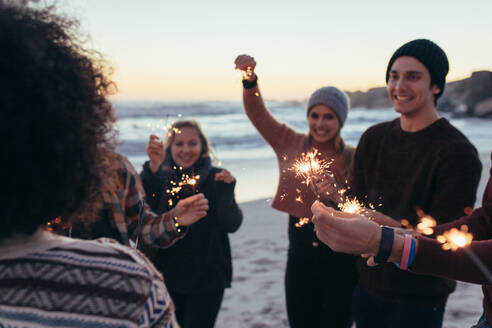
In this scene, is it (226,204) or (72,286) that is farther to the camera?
(226,204)

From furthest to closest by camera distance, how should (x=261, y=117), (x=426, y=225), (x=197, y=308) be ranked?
(x=261, y=117)
(x=197, y=308)
(x=426, y=225)

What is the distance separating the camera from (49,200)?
1.01 m

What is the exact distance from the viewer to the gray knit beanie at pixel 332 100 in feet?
12.6

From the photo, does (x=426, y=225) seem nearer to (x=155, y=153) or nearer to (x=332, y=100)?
(x=332, y=100)

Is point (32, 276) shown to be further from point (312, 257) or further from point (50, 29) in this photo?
point (312, 257)

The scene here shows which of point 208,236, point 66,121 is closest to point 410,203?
point 208,236

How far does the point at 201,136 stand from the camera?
3.95 metres

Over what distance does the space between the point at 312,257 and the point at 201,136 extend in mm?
1621

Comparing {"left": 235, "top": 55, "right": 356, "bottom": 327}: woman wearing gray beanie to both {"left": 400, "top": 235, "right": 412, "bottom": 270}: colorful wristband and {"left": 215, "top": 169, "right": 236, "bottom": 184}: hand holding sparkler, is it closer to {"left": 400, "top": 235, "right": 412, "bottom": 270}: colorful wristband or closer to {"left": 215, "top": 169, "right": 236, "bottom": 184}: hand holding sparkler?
{"left": 215, "top": 169, "right": 236, "bottom": 184}: hand holding sparkler

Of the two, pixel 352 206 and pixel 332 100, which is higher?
pixel 332 100

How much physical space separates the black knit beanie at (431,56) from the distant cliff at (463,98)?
43989 millimetres

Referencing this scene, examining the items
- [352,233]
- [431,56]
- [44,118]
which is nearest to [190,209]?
[352,233]

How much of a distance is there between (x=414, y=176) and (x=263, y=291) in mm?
3212

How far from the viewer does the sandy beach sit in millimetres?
4445
